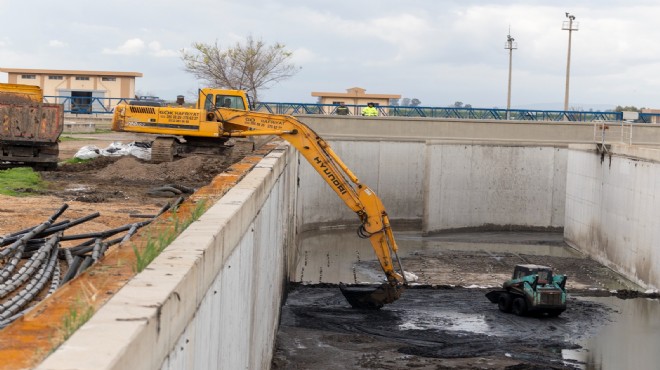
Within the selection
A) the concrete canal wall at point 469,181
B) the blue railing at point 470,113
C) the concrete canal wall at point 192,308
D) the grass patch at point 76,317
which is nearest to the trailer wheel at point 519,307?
the concrete canal wall at point 192,308

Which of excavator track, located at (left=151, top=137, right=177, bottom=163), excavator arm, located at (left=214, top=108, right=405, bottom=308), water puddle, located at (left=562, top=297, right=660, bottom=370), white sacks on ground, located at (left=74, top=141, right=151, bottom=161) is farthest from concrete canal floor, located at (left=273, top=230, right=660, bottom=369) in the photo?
white sacks on ground, located at (left=74, top=141, right=151, bottom=161)

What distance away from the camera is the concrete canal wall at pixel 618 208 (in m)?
29.4

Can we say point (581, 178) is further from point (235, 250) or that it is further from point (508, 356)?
point (235, 250)

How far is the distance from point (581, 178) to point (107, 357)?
35113 mm

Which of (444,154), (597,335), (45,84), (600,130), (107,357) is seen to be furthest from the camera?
(45,84)

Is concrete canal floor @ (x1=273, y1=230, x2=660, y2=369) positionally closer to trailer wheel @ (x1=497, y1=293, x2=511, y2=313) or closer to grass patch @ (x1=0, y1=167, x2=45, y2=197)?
trailer wheel @ (x1=497, y1=293, x2=511, y2=313)

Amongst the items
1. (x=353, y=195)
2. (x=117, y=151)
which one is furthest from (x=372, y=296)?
(x=117, y=151)

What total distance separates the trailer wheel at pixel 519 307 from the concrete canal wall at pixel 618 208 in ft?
22.2

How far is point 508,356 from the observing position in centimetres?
2002

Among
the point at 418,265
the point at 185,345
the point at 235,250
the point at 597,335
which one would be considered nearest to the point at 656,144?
the point at 418,265

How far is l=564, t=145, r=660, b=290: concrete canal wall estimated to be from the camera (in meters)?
29.4

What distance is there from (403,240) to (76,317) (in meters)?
34.4

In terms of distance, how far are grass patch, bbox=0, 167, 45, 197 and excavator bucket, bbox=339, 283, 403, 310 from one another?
7872mm

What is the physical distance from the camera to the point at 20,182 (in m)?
→ 21.7
